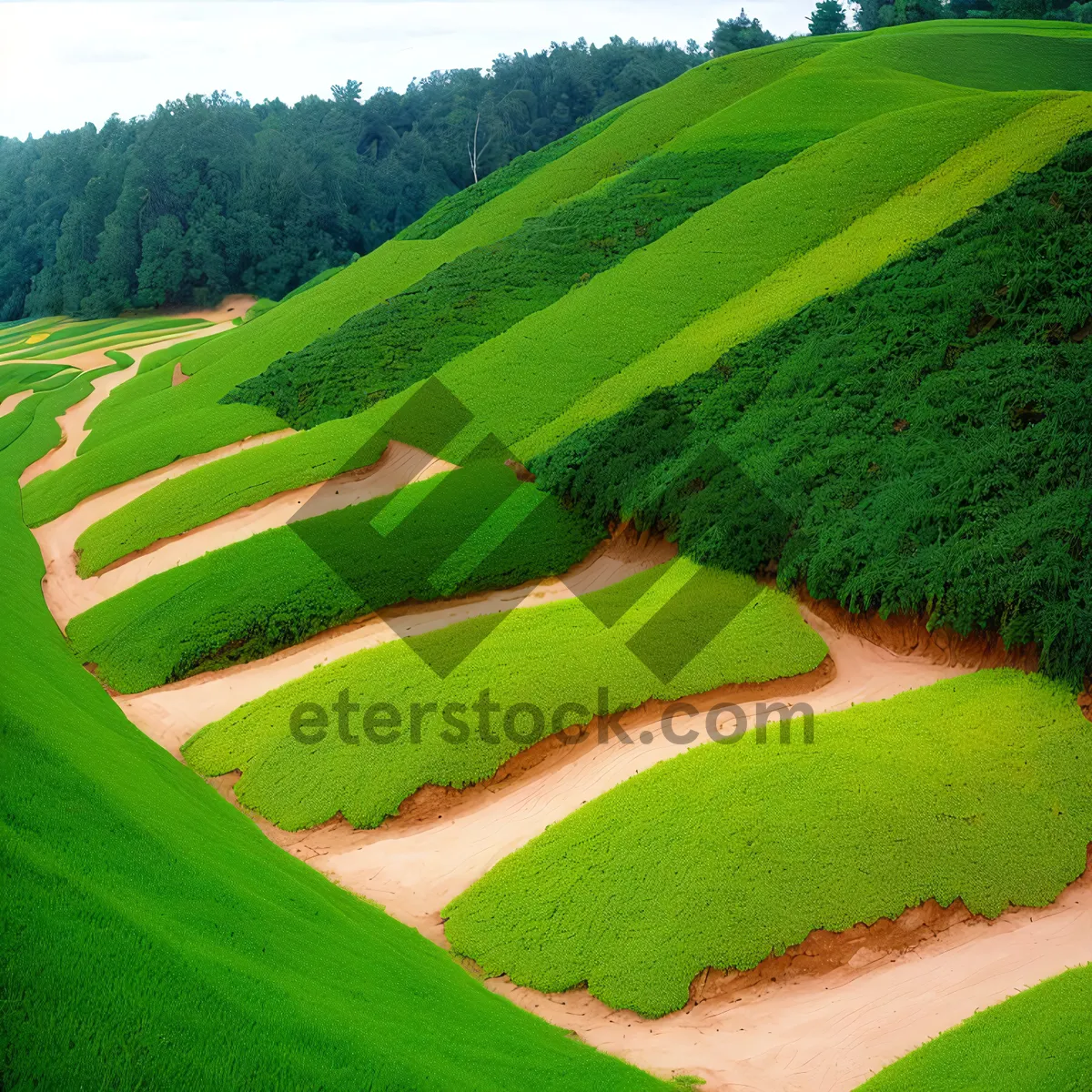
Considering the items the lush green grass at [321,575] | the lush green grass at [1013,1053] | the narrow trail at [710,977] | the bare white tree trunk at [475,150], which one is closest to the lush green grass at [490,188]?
the lush green grass at [321,575]

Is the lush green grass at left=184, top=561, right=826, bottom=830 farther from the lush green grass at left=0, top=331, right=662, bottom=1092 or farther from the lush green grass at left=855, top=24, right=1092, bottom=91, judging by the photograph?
the lush green grass at left=855, top=24, right=1092, bottom=91

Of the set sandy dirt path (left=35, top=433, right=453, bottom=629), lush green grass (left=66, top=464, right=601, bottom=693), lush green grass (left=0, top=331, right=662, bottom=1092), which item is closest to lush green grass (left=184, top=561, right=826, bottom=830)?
lush green grass (left=0, top=331, right=662, bottom=1092)

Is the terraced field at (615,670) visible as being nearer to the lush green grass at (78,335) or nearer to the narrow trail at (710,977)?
the narrow trail at (710,977)

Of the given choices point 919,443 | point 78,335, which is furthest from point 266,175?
point 919,443

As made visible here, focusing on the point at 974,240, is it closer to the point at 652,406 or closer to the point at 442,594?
the point at 652,406

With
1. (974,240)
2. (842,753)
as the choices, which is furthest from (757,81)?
(842,753)

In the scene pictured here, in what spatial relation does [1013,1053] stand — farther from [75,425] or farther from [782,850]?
[75,425]
